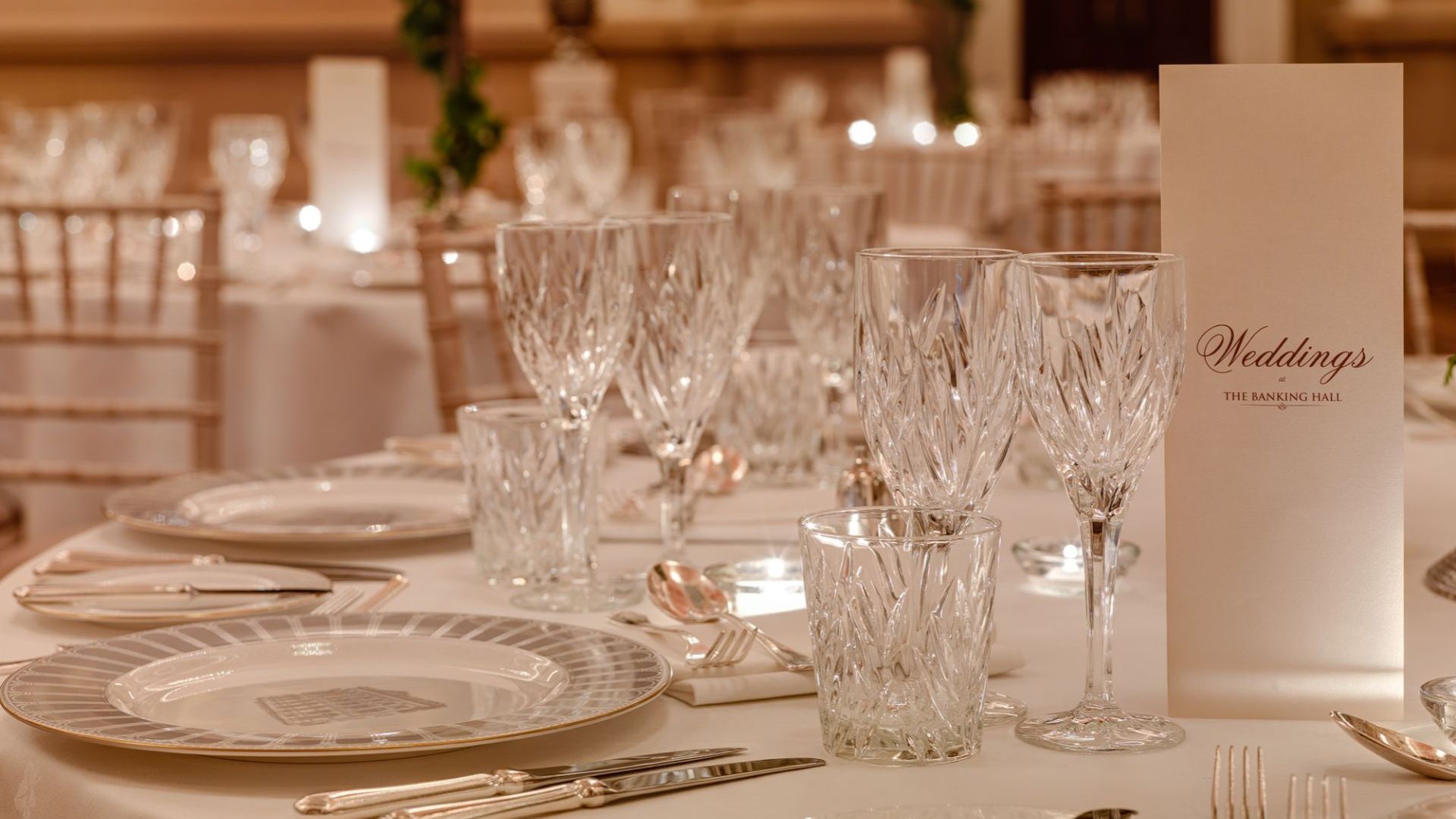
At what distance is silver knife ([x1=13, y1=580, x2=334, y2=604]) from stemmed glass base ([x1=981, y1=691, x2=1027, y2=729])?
43cm

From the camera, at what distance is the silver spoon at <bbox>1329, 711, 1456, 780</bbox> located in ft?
2.48

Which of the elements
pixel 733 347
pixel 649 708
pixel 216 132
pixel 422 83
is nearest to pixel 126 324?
pixel 216 132

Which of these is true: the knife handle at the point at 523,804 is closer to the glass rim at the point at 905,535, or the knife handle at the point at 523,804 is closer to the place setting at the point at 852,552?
the place setting at the point at 852,552

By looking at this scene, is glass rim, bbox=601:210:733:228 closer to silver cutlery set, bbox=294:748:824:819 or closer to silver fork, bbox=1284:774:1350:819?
silver cutlery set, bbox=294:748:824:819

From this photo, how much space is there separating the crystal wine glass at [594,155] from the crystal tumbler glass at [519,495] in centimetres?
246

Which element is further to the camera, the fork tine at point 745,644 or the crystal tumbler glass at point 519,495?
the crystal tumbler glass at point 519,495

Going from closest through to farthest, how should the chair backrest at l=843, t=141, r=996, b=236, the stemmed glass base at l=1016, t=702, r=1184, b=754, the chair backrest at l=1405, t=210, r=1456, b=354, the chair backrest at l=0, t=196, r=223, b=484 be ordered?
the stemmed glass base at l=1016, t=702, r=1184, b=754 < the chair backrest at l=1405, t=210, r=1456, b=354 < the chair backrest at l=0, t=196, r=223, b=484 < the chair backrest at l=843, t=141, r=996, b=236

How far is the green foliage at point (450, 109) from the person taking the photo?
3303 millimetres

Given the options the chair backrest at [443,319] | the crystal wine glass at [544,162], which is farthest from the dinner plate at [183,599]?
the crystal wine glass at [544,162]

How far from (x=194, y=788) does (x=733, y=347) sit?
53cm

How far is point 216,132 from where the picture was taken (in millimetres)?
3229

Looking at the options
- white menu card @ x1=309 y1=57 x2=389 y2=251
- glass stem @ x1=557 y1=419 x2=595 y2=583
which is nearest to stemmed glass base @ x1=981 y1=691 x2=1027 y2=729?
glass stem @ x1=557 y1=419 x2=595 y2=583

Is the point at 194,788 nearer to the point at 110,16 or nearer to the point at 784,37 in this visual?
the point at 110,16

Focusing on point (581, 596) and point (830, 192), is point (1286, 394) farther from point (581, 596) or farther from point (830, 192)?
point (830, 192)
